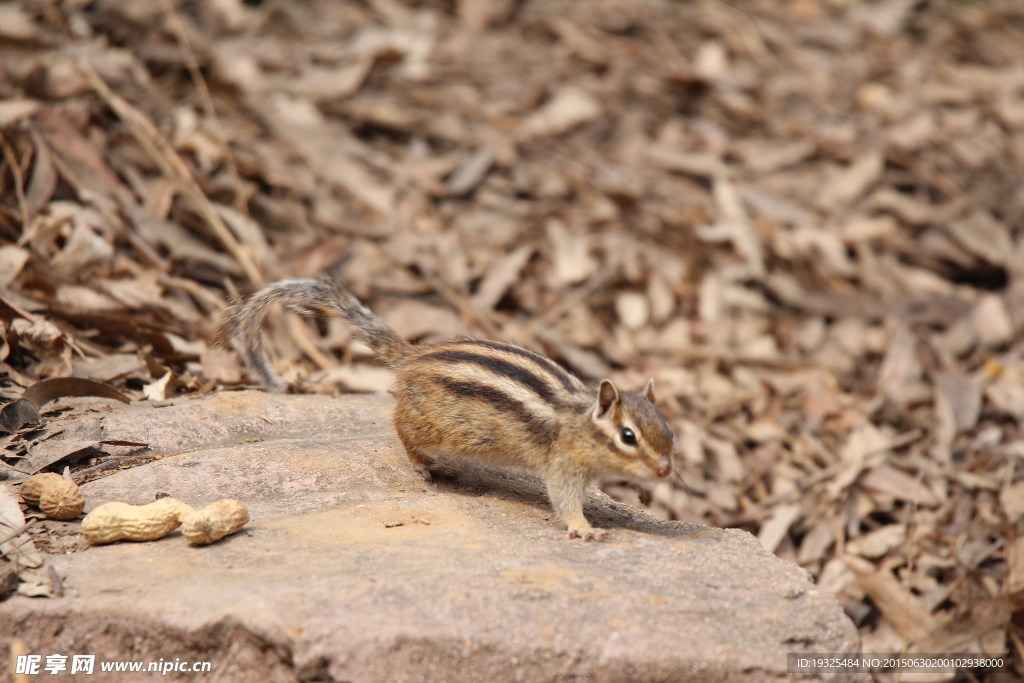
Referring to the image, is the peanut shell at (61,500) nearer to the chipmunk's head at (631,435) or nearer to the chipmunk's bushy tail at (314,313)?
the chipmunk's bushy tail at (314,313)

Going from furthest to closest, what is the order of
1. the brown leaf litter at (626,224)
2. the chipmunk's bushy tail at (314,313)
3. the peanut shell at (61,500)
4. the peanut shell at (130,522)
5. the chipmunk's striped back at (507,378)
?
the brown leaf litter at (626,224), the chipmunk's bushy tail at (314,313), the chipmunk's striped back at (507,378), the peanut shell at (61,500), the peanut shell at (130,522)

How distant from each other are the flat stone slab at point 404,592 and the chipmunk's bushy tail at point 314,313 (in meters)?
0.71

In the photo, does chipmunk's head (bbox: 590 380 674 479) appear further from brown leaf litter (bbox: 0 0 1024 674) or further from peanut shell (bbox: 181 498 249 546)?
brown leaf litter (bbox: 0 0 1024 674)

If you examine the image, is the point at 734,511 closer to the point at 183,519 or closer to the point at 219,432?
the point at 219,432

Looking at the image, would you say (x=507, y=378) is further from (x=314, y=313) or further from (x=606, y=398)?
(x=314, y=313)

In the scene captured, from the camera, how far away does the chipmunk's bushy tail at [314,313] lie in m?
5.07

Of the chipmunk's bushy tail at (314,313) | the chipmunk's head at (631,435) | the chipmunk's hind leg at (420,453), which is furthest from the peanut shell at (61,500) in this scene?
the chipmunk's head at (631,435)

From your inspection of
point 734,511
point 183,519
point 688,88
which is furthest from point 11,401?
point 688,88

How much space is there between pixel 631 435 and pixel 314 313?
185 centimetres

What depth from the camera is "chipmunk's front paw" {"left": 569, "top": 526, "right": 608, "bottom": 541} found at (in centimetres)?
423

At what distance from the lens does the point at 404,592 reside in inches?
136

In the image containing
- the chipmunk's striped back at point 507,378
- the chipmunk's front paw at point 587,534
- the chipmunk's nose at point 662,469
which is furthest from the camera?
the chipmunk's striped back at point 507,378

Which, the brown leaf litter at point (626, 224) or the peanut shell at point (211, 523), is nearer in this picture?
the peanut shell at point (211, 523)

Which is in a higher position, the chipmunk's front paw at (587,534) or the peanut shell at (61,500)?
the chipmunk's front paw at (587,534)
